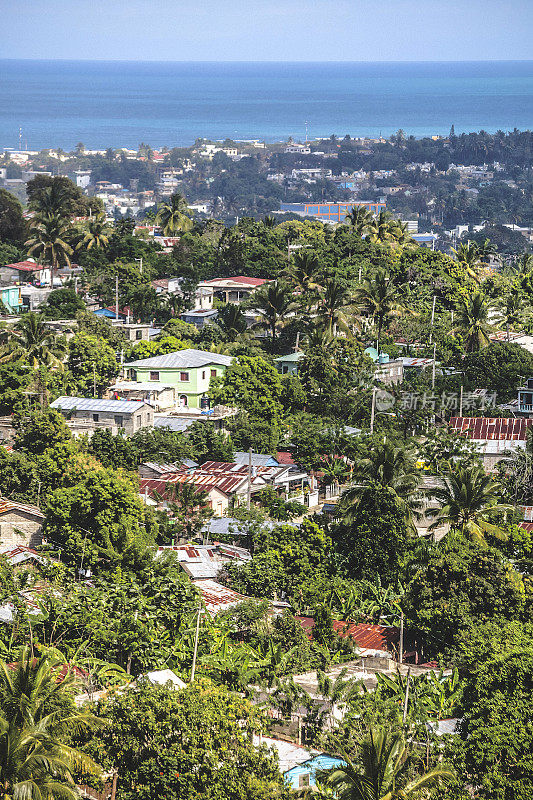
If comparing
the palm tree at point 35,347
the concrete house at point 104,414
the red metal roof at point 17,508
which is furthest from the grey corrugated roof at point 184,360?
the red metal roof at point 17,508

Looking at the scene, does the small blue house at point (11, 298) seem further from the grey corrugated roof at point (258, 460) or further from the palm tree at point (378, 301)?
the grey corrugated roof at point (258, 460)

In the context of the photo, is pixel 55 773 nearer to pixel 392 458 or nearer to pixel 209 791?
pixel 209 791

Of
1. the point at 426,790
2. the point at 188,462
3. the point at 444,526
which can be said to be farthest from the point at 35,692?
the point at 188,462

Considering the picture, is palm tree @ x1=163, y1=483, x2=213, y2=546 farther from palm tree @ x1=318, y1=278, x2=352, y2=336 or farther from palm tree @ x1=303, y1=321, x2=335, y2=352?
palm tree @ x1=318, y1=278, x2=352, y2=336

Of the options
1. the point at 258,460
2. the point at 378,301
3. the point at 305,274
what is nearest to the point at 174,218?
the point at 305,274

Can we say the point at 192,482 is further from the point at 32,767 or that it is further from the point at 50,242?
the point at 50,242
